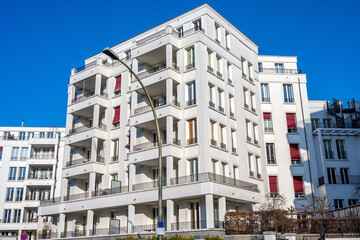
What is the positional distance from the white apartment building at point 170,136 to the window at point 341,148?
8216 mm

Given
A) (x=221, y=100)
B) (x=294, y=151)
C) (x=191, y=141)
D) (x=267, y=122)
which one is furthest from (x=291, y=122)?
(x=191, y=141)

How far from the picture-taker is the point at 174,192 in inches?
1144

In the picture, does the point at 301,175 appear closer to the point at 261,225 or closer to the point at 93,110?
the point at 261,225

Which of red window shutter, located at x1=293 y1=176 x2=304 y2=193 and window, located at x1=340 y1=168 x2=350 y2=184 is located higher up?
window, located at x1=340 y1=168 x2=350 y2=184

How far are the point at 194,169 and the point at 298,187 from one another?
494 inches

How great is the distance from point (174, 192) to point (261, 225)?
6581 mm

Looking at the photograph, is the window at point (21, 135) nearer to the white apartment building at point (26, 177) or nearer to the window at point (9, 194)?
the white apartment building at point (26, 177)

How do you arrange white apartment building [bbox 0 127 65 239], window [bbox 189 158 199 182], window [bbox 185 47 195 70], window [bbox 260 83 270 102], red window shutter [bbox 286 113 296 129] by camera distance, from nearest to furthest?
1. window [bbox 189 158 199 182]
2. window [bbox 185 47 195 70]
3. red window shutter [bbox 286 113 296 129]
4. window [bbox 260 83 270 102]
5. white apartment building [bbox 0 127 65 239]

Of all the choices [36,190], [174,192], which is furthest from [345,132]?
[36,190]

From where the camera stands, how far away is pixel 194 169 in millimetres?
29938

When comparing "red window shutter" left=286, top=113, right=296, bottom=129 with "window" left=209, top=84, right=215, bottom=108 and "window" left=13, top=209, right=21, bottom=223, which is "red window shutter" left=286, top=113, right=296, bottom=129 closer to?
"window" left=209, top=84, right=215, bottom=108

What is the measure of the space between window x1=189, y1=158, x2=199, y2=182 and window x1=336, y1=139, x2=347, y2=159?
17.2 meters

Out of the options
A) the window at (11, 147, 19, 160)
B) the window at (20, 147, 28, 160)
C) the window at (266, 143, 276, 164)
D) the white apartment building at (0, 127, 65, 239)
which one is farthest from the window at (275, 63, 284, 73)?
the window at (11, 147, 19, 160)

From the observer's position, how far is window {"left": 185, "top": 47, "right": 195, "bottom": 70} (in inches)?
1298
